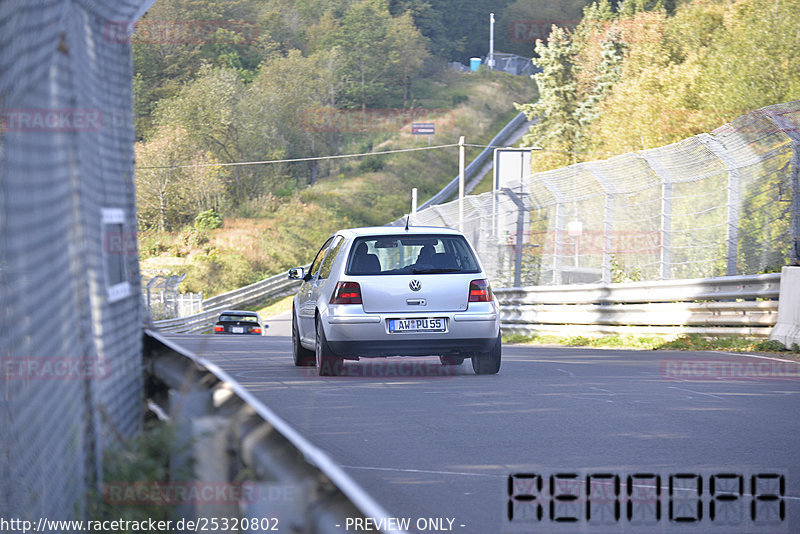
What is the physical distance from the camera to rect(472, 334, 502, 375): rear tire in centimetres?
1177

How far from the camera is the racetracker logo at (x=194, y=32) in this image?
100 m

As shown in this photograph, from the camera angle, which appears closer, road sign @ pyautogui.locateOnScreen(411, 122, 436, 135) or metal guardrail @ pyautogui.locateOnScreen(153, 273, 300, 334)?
metal guardrail @ pyautogui.locateOnScreen(153, 273, 300, 334)

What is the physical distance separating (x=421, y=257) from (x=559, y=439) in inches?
189

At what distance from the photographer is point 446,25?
148 m

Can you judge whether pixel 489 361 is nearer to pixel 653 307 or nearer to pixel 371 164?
pixel 653 307

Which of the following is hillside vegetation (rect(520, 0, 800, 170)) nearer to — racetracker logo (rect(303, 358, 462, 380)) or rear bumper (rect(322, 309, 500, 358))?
racetracker logo (rect(303, 358, 462, 380))

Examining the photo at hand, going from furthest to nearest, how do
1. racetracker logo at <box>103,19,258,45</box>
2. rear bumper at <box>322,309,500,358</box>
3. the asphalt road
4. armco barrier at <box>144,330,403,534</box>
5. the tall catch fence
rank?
1. racetracker logo at <box>103,19,258,45</box>
2. rear bumper at <box>322,309,500,358</box>
3. the asphalt road
4. the tall catch fence
5. armco barrier at <box>144,330,403,534</box>

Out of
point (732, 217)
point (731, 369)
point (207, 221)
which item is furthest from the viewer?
point (207, 221)

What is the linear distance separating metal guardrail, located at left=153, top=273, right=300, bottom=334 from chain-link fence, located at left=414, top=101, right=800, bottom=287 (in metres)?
20.3

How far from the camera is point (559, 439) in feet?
24.2

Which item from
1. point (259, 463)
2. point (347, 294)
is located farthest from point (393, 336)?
point (259, 463)

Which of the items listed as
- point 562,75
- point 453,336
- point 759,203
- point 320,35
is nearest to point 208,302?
point 562,75

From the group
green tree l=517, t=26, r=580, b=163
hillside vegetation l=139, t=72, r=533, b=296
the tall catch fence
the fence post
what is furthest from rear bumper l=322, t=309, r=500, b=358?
green tree l=517, t=26, r=580, b=163

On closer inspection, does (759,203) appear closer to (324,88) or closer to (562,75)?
(562,75)
